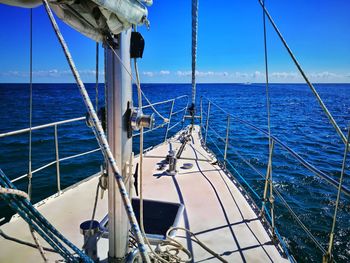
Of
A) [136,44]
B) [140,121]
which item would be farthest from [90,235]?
[136,44]

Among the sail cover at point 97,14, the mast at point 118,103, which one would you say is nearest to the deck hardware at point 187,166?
the mast at point 118,103

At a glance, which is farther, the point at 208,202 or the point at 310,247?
the point at 310,247

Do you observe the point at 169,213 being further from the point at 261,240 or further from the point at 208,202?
the point at 261,240

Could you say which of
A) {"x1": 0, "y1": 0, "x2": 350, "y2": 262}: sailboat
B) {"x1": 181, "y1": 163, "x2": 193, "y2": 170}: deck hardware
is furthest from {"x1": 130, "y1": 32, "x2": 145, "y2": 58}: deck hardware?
{"x1": 181, "y1": 163, "x2": 193, "y2": 170}: deck hardware

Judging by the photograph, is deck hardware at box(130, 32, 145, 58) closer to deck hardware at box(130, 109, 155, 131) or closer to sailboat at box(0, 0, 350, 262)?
sailboat at box(0, 0, 350, 262)

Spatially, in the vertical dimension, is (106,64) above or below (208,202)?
above

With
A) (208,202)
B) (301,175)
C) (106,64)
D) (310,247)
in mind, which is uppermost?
(106,64)

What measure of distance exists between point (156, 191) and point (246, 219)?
1.11m

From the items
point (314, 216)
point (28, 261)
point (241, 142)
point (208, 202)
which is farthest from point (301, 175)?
point (28, 261)

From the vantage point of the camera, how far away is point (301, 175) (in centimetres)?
672

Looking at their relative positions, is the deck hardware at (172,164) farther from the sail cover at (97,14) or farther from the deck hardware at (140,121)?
the sail cover at (97,14)

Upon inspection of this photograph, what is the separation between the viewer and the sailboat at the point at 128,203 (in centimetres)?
114

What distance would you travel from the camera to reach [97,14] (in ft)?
3.66

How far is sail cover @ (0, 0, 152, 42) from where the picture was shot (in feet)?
3.34
